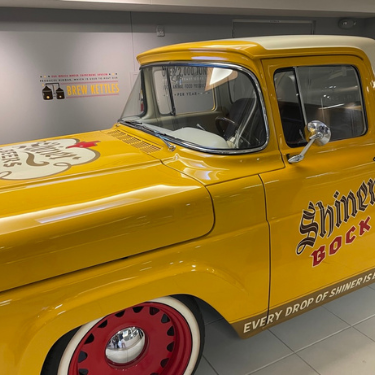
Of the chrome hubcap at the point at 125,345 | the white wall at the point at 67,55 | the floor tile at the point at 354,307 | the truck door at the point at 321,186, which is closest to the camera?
the chrome hubcap at the point at 125,345

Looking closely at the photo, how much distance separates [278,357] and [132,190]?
134 cm

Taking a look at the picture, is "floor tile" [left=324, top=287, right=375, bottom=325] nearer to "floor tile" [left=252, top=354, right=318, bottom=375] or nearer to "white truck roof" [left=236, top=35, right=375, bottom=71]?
"floor tile" [left=252, top=354, right=318, bottom=375]

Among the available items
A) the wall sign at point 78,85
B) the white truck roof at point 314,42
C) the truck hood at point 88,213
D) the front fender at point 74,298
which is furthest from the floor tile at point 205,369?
the wall sign at point 78,85

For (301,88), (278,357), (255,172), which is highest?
(301,88)

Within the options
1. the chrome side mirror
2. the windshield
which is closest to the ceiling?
the windshield

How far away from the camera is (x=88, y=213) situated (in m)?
1.35

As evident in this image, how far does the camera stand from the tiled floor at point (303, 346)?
2006 millimetres

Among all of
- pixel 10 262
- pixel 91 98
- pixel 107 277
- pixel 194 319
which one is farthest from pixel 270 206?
pixel 91 98

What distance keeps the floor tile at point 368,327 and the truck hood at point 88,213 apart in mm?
1426

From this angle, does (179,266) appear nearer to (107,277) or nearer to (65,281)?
(107,277)

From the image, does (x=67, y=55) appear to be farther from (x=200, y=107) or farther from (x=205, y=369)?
(x=205, y=369)

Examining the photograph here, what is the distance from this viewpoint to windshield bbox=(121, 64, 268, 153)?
178 cm

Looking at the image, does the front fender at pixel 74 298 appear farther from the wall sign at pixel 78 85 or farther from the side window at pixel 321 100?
the wall sign at pixel 78 85

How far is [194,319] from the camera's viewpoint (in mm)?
1710
